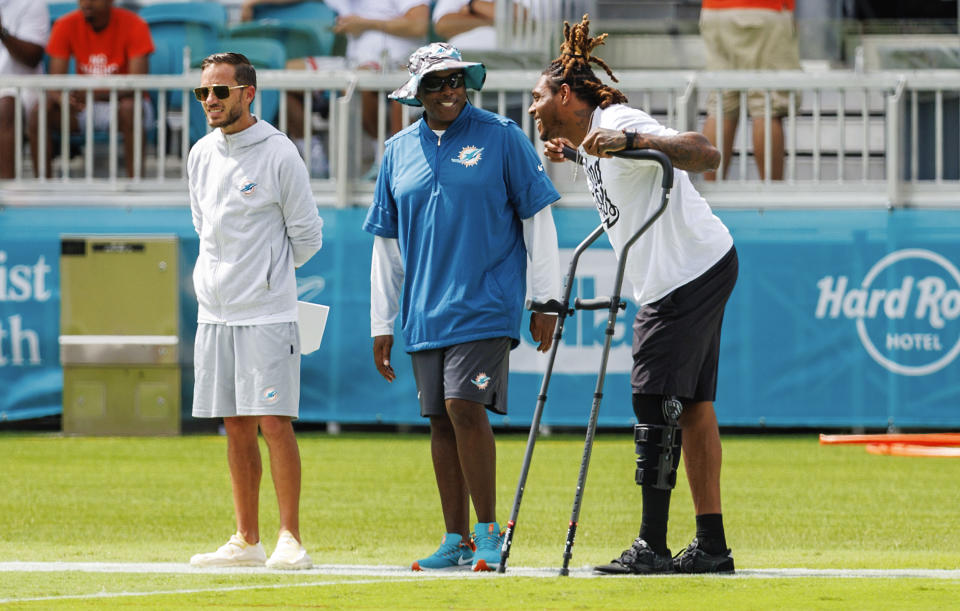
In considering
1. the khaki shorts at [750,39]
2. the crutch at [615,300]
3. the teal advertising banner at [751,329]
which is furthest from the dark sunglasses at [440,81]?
the khaki shorts at [750,39]

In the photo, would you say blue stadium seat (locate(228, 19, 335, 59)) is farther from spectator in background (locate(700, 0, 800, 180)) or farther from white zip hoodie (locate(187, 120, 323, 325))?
white zip hoodie (locate(187, 120, 323, 325))

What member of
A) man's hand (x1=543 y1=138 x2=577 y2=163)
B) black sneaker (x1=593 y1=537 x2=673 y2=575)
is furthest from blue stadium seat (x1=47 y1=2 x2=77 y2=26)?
black sneaker (x1=593 y1=537 x2=673 y2=575)

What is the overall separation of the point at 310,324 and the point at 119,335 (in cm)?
678

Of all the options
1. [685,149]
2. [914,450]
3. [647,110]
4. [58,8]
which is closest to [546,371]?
[685,149]

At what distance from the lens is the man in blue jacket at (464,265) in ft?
20.5

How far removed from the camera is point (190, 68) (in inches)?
619

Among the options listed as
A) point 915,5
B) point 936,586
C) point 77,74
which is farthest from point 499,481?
point 915,5

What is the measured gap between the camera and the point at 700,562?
19.9 feet

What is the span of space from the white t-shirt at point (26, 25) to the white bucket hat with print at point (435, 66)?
991 cm

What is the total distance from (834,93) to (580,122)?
1073 cm

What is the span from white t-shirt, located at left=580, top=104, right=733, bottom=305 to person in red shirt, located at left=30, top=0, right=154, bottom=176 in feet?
30.6

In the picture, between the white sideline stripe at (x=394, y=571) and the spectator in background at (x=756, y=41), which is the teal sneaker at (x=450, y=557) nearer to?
the white sideline stripe at (x=394, y=571)

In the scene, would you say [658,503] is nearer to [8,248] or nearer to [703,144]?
[703,144]

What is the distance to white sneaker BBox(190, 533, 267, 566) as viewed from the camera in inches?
251
